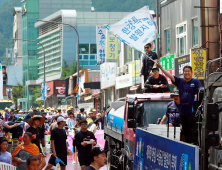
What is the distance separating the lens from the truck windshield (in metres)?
12.0

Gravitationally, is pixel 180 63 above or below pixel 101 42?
below

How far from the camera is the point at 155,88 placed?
524 inches

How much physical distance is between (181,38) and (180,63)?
89.0 inches

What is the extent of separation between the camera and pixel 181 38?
28859mm

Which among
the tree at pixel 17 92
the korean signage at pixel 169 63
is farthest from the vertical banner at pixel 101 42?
the tree at pixel 17 92

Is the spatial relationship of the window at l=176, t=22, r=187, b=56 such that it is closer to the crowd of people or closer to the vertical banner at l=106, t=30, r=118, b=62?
the vertical banner at l=106, t=30, r=118, b=62

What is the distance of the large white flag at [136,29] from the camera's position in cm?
1326

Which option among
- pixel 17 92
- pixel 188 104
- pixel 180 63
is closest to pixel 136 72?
pixel 180 63

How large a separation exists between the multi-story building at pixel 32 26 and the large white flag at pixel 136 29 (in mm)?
123381

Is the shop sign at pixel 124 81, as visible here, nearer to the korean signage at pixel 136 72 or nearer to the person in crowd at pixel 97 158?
the korean signage at pixel 136 72

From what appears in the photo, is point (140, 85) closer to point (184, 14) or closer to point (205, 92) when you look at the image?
point (184, 14)

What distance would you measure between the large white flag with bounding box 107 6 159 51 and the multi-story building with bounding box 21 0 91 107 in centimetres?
12338

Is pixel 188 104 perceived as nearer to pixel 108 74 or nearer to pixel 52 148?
pixel 52 148

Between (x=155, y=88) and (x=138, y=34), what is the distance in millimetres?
1452
